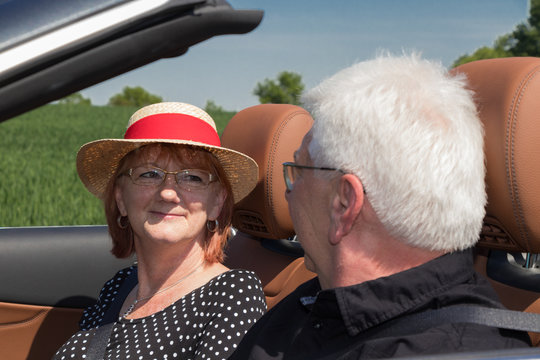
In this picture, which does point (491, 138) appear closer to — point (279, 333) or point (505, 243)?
point (505, 243)

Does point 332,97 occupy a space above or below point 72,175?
above

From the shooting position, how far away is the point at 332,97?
1.51 metres

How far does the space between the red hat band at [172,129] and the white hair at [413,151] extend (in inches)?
39.7

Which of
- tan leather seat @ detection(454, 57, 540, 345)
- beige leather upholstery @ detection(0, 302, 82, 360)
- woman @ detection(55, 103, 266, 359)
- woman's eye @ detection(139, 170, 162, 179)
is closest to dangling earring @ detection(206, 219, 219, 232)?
woman @ detection(55, 103, 266, 359)

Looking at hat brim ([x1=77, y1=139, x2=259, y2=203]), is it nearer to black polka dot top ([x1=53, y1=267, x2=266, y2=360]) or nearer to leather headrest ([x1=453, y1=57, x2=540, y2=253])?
black polka dot top ([x1=53, y1=267, x2=266, y2=360])

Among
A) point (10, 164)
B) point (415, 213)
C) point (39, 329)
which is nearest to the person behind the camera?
point (415, 213)

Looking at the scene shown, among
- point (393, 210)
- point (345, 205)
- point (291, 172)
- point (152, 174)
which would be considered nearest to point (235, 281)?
point (152, 174)

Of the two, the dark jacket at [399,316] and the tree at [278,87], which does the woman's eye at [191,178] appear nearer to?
the dark jacket at [399,316]

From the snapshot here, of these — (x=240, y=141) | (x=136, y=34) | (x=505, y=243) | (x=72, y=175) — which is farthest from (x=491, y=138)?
(x=72, y=175)

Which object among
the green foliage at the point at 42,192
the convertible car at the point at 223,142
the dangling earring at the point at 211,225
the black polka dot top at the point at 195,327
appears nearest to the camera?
the convertible car at the point at 223,142

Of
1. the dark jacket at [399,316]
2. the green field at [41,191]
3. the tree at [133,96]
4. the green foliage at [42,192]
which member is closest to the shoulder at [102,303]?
the green foliage at [42,192]

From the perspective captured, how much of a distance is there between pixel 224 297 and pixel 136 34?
1.34 m

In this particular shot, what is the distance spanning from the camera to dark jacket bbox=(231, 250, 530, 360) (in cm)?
128

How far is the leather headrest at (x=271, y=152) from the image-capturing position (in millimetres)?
2605
